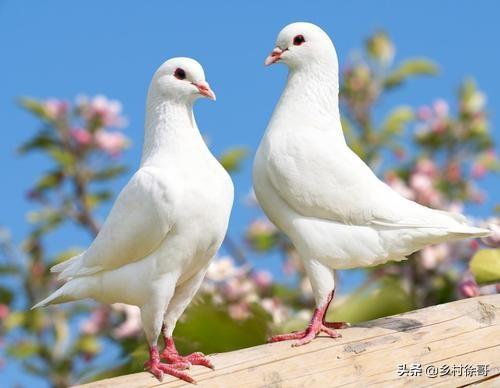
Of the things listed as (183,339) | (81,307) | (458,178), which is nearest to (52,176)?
(81,307)

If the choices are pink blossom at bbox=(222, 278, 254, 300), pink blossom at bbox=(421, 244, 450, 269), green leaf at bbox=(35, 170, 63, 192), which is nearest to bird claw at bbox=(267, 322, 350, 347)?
pink blossom at bbox=(222, 278, 254, 300)

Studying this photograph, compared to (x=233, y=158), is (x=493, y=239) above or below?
below

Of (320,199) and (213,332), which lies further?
(213,332)

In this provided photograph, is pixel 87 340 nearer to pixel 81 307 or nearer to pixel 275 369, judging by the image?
pixel 81 307

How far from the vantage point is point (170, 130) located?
346 cm

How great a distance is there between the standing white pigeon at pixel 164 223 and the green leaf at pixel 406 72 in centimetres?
401

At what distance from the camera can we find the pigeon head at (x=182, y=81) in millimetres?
3412

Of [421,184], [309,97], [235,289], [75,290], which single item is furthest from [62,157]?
[309,97]

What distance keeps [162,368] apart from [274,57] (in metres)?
1.41

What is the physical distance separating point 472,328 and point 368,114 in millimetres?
3472

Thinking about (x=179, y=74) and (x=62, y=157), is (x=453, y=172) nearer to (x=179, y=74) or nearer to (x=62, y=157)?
(x=62, y=157)

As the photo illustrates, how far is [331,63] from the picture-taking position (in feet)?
12.5

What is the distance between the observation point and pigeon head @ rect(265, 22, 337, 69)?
3725 mm

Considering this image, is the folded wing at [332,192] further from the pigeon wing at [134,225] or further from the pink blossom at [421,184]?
the pink blossom at [421,184]
